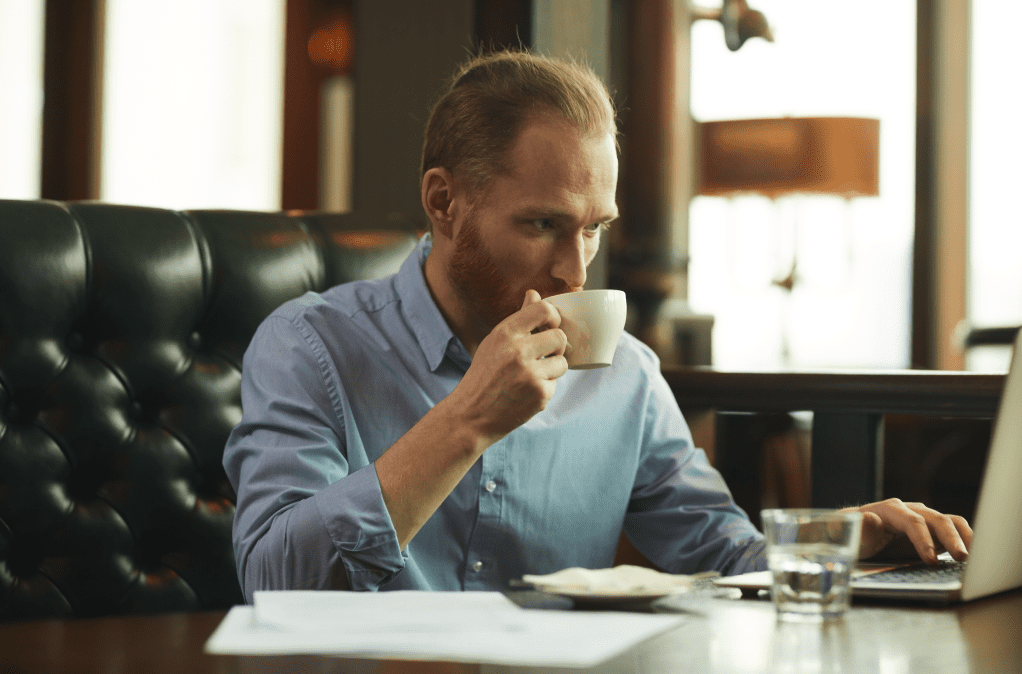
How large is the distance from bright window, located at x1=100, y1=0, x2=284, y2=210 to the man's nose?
12.3ft

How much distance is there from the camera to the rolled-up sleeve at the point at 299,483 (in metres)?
0.94

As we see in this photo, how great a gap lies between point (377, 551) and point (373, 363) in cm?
30

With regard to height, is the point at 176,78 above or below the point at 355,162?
above

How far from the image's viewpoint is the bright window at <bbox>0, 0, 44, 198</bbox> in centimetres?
441

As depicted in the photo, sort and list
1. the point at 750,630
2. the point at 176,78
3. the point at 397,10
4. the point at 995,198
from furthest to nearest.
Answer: the point at 176,78, the point at 995,198, the point at 397,10, the point at 750,630

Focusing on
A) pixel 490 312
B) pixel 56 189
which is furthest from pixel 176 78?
pixel 490 312

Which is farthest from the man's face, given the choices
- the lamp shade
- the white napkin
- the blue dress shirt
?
the lamp shade

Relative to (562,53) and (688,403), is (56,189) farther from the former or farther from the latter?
(688,403)

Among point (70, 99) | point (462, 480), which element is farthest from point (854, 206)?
point (462, 480)

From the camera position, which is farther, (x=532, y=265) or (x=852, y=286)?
(x=852, y=286)

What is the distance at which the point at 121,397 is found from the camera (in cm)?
129

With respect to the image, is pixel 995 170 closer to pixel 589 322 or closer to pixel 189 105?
pixel 189 105

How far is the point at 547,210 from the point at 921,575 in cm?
53

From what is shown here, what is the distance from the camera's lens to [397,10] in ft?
7.95
